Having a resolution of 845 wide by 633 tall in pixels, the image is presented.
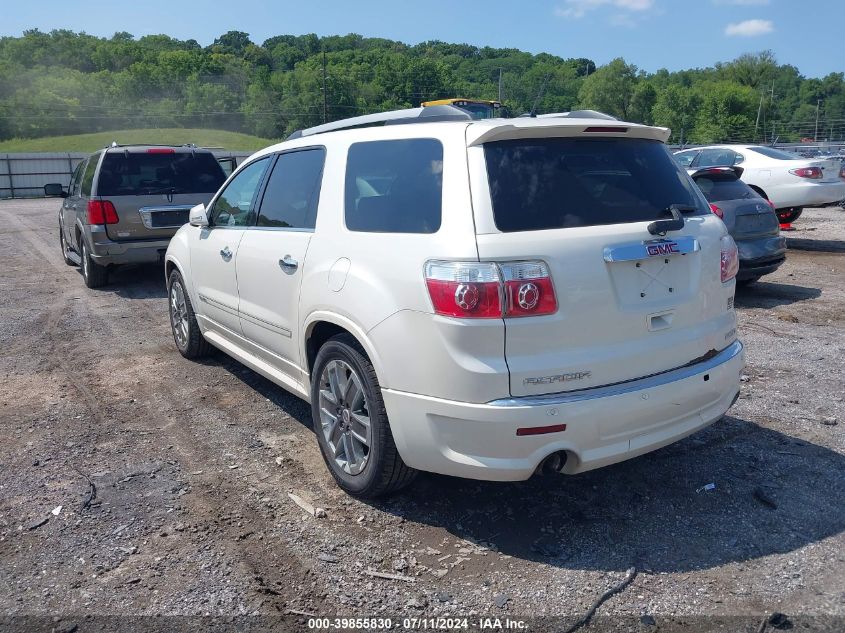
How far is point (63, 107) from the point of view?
68.1m

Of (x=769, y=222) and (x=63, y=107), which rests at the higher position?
(x=63, y=107)

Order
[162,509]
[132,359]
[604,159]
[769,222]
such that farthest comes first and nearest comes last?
[769,222], [132,359], [162,509], [604,159]

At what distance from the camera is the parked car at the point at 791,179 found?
40.9ft

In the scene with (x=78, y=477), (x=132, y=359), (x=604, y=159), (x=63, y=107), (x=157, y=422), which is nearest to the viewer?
(x=604, y=159)

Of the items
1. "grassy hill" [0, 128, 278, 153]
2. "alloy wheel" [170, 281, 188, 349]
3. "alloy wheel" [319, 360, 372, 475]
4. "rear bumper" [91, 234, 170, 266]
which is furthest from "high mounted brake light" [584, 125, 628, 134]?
"grassy hill" [0, 128, 278, 153]

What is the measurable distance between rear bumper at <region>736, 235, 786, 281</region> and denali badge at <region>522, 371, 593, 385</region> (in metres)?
6.02

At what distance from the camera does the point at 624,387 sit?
3197 mm

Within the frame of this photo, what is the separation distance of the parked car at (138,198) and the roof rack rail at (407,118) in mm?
5464

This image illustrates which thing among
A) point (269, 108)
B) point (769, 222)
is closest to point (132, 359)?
point (769, 222)

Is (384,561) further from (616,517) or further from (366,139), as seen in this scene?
(366,139)

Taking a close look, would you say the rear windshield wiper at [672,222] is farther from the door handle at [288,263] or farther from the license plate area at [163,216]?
the license plate area at [163,216]

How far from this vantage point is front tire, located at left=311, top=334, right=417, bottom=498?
345 cm

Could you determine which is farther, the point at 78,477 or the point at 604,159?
the point at 78,477

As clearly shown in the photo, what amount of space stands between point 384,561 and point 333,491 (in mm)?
755
